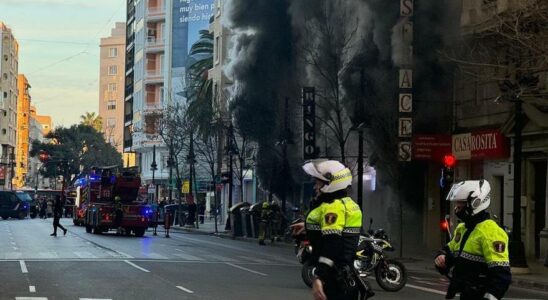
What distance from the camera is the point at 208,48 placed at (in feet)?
233

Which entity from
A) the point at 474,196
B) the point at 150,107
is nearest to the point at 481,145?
the point at 474,196

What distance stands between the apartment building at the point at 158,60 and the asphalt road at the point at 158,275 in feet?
171

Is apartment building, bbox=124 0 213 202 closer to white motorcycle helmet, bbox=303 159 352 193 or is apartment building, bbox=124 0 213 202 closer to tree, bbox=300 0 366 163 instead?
tree, bbox=300 0 366 163

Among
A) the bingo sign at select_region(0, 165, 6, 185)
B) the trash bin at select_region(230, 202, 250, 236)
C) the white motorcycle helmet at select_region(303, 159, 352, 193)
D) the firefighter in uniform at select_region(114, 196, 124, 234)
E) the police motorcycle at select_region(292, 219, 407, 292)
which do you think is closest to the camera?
the white motorcycle helmet at select_region(303, 159, 352, 193)

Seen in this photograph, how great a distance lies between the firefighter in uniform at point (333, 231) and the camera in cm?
628

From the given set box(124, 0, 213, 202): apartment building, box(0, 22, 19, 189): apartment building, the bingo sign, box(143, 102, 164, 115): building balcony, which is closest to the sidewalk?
box(124, 0, 213, 202): apartment building

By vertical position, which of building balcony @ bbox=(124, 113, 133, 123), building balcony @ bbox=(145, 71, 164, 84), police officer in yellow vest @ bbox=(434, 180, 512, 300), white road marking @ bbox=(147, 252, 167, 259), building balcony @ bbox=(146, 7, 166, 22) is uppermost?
building balcony @ bbox=(146, 7, 166, 22)

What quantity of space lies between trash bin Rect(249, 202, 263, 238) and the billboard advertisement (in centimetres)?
4426

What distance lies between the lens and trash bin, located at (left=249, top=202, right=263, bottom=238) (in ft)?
119

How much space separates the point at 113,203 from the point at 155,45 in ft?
167

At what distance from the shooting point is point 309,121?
33.3 meters

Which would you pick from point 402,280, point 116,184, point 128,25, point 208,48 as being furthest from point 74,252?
point 128,25

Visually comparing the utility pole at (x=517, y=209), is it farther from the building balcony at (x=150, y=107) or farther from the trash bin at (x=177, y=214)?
the building balcony at (x=150, y=107)

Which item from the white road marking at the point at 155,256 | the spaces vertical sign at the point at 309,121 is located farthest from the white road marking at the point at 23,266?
the spaces vertical sign at the point at 309,121
